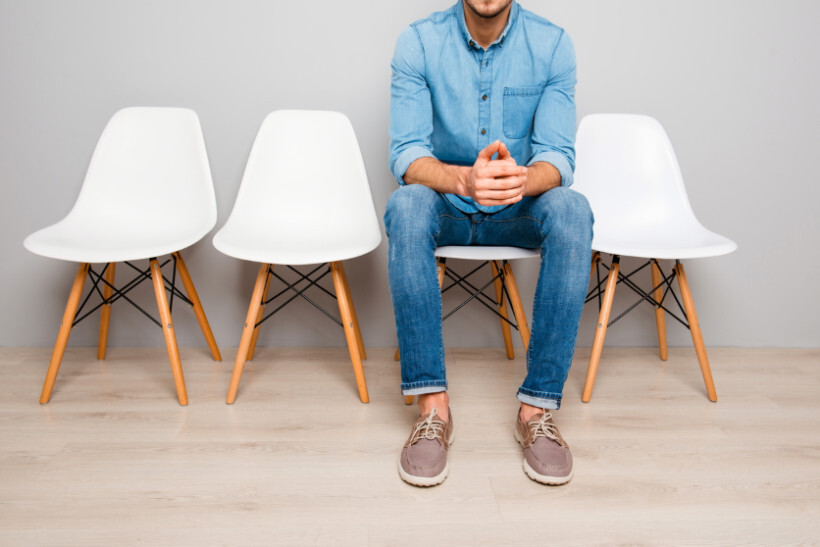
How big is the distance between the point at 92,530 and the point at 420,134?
3.68 ft

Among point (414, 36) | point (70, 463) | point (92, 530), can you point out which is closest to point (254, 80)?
point (414, 36)

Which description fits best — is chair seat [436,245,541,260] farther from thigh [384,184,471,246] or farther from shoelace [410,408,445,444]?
shoelace [410,408,445,444]

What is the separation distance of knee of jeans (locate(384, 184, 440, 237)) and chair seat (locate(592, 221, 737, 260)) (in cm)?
51

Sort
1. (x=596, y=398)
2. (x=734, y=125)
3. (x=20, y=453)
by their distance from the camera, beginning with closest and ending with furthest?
(x=20, y=453) < (x=596, y=398) < (x=734, y=125)

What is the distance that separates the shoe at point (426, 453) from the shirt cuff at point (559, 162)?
665mm

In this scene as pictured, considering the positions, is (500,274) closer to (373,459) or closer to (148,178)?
(373,459)

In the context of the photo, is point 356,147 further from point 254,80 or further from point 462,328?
point 462,328

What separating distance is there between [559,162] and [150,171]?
1.26 meters

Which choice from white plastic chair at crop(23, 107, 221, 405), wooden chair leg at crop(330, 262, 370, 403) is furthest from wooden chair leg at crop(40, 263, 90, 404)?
wooden chair leg at crop(330, 262, 370, 403)

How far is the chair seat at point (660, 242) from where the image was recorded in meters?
1.58

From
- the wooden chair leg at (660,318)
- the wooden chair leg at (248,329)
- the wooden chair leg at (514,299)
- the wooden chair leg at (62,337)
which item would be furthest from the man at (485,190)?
the wooden chair leg at (62,337)

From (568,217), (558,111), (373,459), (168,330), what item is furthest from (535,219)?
(168,330)

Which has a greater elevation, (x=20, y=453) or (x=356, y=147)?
(x=356, y=147)

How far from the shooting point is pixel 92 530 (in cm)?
110
